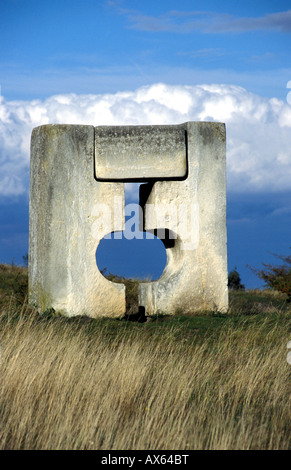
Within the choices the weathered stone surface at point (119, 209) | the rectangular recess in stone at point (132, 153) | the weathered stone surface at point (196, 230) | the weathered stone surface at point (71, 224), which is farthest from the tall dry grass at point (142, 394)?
the rectangular recess in stone at point (132, 153)

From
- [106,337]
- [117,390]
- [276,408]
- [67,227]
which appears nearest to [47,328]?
[106,337]

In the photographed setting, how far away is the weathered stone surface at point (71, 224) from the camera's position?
34.3 ft

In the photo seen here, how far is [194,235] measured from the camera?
10.9m

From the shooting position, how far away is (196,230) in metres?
10.9

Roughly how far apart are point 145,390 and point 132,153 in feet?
17.4

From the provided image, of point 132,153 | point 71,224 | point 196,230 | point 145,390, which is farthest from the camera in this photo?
point 196,230

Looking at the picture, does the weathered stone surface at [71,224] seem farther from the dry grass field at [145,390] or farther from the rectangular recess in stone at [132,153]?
the dry grass field at [145,390]

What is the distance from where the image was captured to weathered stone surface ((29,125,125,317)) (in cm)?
1047

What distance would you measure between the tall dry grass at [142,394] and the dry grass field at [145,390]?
12 mm

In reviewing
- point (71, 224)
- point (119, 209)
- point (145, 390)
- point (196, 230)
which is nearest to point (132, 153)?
point (119, 209)

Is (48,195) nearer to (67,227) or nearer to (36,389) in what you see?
(67,227)

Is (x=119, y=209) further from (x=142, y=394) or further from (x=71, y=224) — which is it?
(x=142, y=394)
